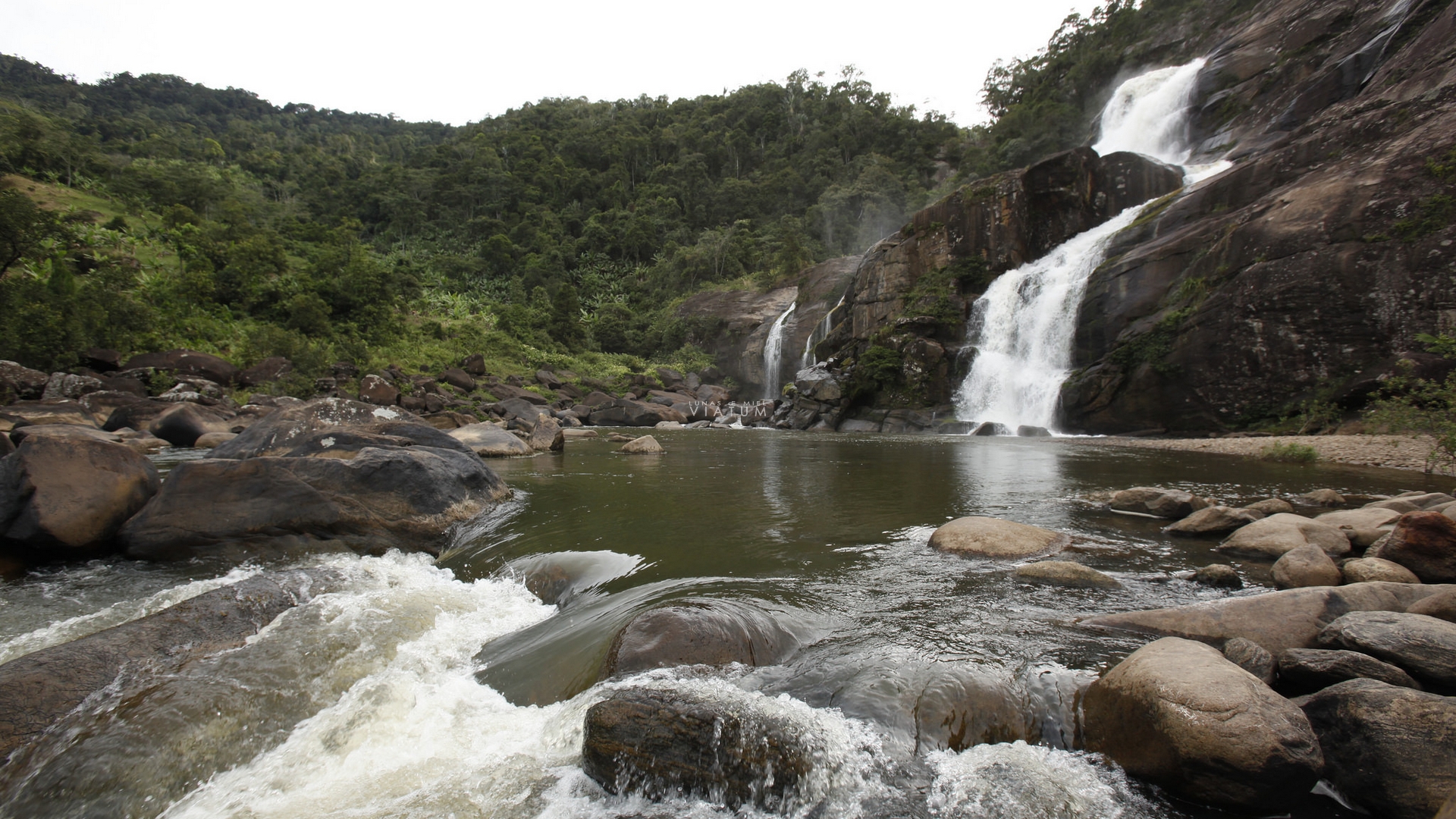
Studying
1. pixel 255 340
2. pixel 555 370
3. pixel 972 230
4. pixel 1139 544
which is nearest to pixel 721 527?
pixel 1139 544

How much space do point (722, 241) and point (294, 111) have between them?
109867 millimetres

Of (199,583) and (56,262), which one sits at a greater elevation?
(56,262)

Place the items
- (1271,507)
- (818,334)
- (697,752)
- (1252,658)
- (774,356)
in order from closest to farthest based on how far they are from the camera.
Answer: (697,752) → (1252,658) → (1271,507) → (818,334) → (774,356)

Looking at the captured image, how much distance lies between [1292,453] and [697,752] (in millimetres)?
15612

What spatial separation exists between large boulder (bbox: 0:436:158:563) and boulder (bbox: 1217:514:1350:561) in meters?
11.3

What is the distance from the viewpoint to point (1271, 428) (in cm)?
1678

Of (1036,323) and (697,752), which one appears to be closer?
(697,752)

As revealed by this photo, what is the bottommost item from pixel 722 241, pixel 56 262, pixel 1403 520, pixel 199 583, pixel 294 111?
pixel 199 583

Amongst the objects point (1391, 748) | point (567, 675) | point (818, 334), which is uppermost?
point (818, 334)

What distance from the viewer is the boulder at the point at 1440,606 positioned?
356 cm

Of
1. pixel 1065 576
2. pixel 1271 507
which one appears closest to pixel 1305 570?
pixel 1065 576

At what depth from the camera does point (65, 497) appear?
584 cm

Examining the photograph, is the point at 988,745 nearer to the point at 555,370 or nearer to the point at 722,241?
the point at 555,370

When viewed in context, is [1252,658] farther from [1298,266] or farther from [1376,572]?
[1298,266]
